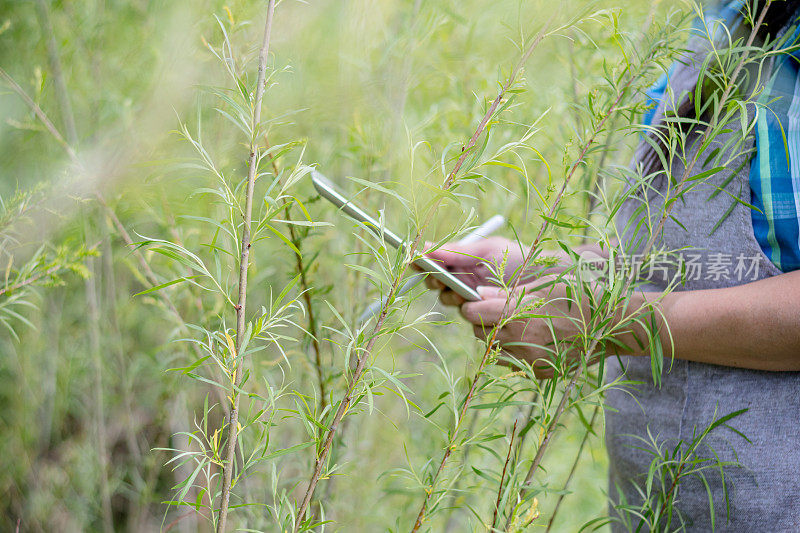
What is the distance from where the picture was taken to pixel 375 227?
1.91ft

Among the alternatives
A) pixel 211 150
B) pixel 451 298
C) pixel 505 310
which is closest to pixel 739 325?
pixel 505 310

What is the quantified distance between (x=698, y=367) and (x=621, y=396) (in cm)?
16

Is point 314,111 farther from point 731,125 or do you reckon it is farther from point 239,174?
point 731,125

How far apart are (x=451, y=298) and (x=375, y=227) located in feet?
1.33

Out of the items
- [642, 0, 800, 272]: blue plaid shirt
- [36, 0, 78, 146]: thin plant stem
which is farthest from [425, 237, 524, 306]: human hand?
[36, 0, 78, 146]: thin plant stem

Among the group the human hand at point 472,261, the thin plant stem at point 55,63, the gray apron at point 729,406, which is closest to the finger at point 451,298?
the human hand at point 472,261

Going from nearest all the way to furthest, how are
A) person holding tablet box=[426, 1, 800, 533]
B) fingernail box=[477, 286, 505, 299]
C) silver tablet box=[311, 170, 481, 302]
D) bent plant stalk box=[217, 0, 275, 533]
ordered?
1. bent plant stalk box=[217, 0, 275, 533]
2. silver tablet box=[311, 170, 481, 302]
3. person holding tablet box=[426, 1, 800, 533]
4. fingernail box=[477, 286, 505, 299]

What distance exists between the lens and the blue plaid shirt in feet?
2.35

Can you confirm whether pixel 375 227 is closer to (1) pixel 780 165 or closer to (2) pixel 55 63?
(1) pixel 780 165

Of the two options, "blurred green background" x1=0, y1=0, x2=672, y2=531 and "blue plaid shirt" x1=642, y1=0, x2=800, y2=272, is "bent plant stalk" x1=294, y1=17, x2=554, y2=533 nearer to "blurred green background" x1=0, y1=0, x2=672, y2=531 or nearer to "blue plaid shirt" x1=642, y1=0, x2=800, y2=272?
"blurred green background" x1=0, y1=0, x2=672, y2=531

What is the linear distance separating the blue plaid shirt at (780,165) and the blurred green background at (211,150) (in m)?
0.22

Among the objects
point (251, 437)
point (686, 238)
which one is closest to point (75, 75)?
point (251, 437)

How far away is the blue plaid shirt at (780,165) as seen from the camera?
A: 28.2 inches

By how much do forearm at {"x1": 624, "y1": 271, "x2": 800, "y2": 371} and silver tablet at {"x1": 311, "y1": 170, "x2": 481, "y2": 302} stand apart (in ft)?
0.78
